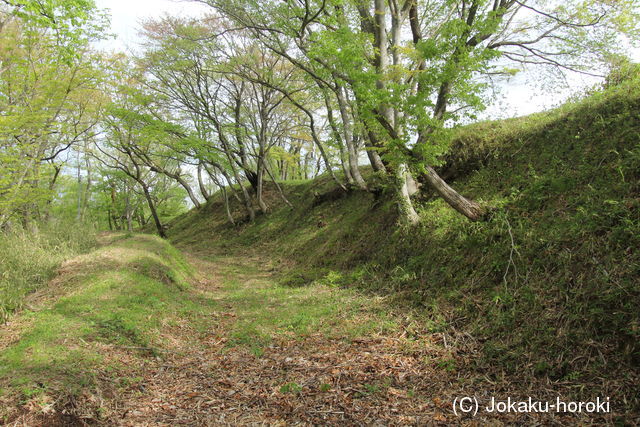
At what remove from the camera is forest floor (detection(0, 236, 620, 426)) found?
318 cm

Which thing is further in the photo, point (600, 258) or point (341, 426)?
point (600, 258)

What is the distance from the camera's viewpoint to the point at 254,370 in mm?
4332

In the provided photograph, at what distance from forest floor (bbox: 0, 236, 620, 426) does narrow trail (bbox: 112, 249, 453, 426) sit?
14 mm

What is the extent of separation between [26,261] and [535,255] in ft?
30.4

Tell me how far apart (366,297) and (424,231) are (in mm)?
2008

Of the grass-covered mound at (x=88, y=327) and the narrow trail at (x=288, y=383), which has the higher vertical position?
the grass-covered mound at (x=88, y=327)

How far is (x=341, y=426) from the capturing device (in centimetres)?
303

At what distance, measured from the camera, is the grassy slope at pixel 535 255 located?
3.26 metres

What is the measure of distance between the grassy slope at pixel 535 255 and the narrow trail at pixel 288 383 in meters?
0.79

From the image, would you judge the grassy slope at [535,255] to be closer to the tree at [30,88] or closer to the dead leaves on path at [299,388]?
the dead leaves on path at [299,388]

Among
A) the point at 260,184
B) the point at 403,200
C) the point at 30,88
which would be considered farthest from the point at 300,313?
the point at 260,184

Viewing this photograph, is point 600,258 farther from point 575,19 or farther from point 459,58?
point 575,19

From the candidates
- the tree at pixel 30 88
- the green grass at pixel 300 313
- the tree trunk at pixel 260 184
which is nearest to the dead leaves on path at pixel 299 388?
the green grass at pixel 300 313

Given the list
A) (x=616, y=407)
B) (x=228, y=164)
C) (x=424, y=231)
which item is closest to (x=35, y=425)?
(x=616, y=407)
